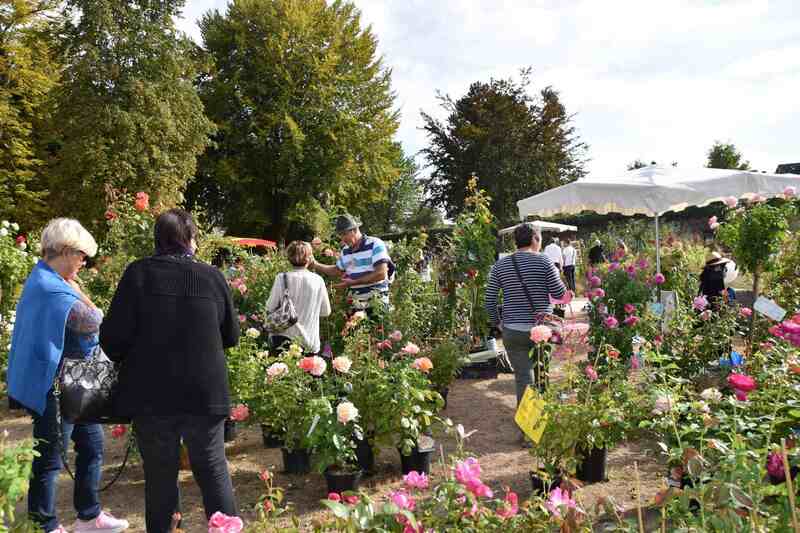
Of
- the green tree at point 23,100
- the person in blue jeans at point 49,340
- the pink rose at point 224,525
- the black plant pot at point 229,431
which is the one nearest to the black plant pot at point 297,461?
the black plant pot at point 229,431

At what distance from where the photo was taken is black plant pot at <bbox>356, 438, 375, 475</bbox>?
358 cm

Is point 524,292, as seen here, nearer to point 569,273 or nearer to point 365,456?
point 365,456

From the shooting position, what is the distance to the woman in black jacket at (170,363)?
7.52ft

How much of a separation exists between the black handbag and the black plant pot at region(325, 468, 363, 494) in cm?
119

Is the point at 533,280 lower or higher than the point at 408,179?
lower

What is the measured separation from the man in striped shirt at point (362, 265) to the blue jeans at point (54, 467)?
97.9 inches

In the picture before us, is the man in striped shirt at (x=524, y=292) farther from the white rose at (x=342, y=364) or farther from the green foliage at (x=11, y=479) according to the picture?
the green foliage at (x=11, y=479)

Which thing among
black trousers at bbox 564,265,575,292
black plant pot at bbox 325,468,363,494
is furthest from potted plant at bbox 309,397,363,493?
black trousers at bbox 564,265,575,292

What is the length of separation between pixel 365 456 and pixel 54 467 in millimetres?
1583

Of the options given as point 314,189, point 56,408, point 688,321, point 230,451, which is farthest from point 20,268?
point 314,189

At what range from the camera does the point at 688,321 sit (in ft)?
16.0

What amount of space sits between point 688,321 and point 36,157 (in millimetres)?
21978

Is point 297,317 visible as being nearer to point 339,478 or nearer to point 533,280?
point 339,478

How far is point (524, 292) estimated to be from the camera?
163 inches
